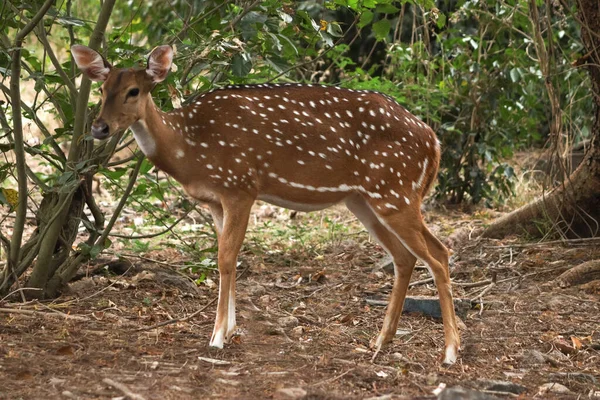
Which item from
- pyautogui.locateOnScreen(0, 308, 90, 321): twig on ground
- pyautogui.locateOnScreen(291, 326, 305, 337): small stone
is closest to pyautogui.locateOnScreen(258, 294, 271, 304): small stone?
pyautogui.locateOnScreen(291, 326, 305, 337): small stone

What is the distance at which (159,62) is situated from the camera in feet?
16.0

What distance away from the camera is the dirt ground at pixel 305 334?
14.1 feet

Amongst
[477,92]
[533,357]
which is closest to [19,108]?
[533,357]

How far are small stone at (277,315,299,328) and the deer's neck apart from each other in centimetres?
116

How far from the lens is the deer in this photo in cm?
511

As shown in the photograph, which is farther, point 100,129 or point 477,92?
point 477,92

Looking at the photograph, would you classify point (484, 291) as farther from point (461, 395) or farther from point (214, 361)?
point (461, 395)

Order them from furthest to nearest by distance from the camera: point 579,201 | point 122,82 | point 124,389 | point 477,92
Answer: point 477,92 < point 579,201 < point 122,82 < point 124,389

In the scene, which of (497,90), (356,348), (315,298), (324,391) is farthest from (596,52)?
(324,391)

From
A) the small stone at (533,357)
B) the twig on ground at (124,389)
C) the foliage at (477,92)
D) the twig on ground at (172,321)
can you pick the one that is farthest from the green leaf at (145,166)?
the foliage at (477,92)

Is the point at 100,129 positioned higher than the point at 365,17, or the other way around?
the point at 365,17

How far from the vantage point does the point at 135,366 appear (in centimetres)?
451

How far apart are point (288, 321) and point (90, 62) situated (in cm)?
198

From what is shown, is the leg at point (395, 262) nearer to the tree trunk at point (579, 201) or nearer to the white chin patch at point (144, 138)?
the white chin patch at point (144, 138)
